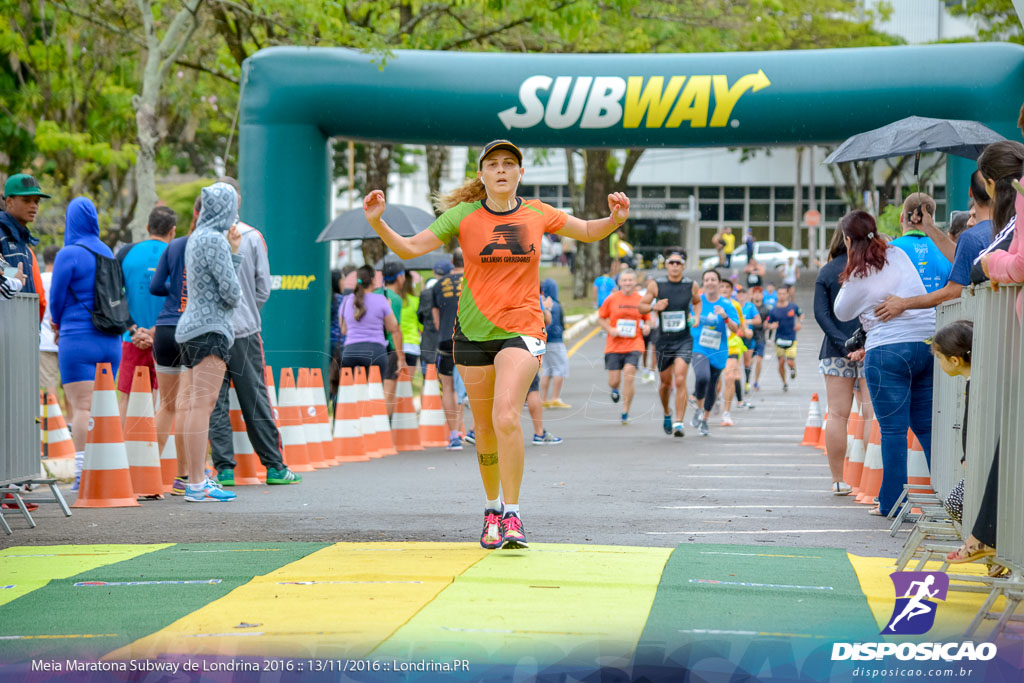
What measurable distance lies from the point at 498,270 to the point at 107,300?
4.05 metres

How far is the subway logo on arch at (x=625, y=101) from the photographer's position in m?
14.2

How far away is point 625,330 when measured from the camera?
15852 mm

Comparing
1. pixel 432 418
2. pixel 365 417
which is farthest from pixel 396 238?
pixel 432 418

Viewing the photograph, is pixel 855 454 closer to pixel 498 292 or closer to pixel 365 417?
pixel 498 292

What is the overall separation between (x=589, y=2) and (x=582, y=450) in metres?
7.37

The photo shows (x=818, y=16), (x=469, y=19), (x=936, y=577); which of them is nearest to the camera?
(x=936, y=577)

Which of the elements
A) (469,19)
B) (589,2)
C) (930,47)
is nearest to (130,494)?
(930,47)

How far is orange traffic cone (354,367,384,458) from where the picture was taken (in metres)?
12.4

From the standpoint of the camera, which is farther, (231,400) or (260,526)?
(231,400)

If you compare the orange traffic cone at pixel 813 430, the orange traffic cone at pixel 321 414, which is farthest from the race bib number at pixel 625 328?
the orange traffic cone at pixel 321 414

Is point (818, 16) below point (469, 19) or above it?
above

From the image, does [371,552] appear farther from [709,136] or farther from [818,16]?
[818,16]

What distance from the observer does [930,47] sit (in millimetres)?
13883

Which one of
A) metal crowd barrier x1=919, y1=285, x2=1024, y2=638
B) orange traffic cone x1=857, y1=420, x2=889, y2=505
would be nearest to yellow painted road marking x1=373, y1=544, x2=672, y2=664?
metal crowd barrier x1=919, y1=285, x2=1024, y2=638
